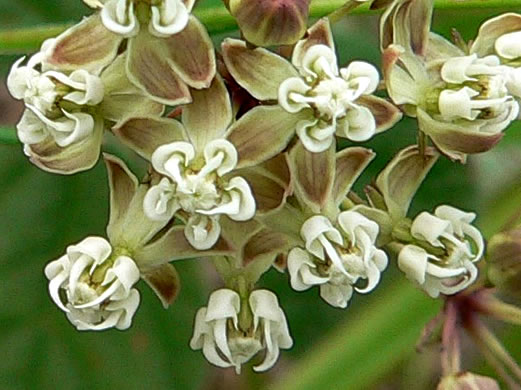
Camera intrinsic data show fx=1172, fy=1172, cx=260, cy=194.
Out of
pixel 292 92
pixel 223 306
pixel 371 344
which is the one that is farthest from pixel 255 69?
pixel 371 344

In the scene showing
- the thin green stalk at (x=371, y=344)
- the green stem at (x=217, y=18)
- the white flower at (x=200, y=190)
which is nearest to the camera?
the white flower at (x=200, y=190)

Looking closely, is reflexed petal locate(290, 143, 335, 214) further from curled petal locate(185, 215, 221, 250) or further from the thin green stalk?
the thin green stalk

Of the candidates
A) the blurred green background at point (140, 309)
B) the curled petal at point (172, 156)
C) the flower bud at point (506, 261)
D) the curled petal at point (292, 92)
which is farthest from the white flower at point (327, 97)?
the blurred green background at point (140, 309)

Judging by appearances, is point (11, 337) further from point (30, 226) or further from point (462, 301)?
point (462, 301)

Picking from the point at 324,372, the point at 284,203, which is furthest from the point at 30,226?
the point at 284,203

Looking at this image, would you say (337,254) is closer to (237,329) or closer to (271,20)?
(237,329)

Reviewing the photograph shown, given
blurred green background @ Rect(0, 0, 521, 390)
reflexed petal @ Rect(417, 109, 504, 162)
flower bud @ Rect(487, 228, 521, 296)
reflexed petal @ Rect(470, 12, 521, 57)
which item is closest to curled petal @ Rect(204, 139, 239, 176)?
reflexed petal @ Rect(417, 109, 504, 162)

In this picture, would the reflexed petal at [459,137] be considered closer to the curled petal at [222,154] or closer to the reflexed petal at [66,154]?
the curled petal at [222,154]
